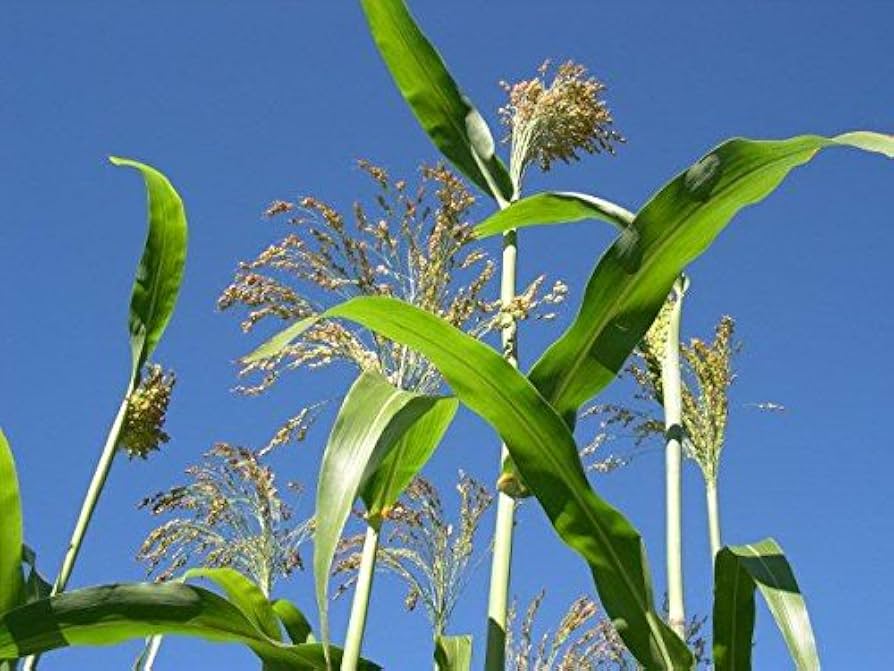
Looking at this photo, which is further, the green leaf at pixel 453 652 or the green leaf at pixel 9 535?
the green leaf at pixel 453 652

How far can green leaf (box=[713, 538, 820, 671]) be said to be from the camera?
1394 millimetres

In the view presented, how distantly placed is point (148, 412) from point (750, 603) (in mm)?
996

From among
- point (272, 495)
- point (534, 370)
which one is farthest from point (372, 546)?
point (272, 495)

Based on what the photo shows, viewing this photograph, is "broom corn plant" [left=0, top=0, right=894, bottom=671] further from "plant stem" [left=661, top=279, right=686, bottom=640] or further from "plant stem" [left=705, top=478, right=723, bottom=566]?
"plant stem" [left=705, top=478, right=723, bottom=566]

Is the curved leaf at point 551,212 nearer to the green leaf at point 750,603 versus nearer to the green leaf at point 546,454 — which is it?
the green leaf at point 546,454

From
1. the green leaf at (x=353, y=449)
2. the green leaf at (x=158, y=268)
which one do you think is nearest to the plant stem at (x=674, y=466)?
the green leaf at (x=353, y=449)

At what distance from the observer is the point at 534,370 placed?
58.5 inches

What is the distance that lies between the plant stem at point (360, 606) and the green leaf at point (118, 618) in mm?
98

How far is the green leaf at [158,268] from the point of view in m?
1.75

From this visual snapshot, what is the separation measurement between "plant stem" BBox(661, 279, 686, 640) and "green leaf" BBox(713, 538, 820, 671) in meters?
0.06

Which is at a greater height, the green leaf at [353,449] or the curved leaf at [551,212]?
the curved leaf at [551,212]

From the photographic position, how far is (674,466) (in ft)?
5.39

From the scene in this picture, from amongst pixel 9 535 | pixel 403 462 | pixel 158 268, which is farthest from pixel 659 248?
pixel 9 535

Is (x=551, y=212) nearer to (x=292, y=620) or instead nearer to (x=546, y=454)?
(x=546, y=454)
